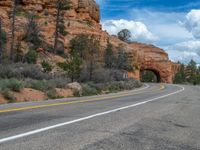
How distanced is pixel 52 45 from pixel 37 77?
3124cm

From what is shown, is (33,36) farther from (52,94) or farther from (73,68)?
→ (52,94)

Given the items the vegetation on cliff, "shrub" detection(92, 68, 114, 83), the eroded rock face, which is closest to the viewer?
"shrub" detection(92, 68, 114, 83)

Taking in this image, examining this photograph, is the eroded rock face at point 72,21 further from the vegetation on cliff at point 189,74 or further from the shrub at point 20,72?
the vegetation on cliff at point 189,74

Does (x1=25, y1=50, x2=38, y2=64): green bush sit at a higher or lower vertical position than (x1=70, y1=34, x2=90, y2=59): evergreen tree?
lower

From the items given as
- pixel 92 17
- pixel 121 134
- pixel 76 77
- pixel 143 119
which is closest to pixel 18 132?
pixel 121 134

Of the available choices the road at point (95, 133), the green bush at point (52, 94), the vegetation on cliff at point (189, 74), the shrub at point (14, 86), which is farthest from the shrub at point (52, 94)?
the vegetation on cliff at point (189, 74)

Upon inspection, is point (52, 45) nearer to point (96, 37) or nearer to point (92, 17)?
point (96, 37)

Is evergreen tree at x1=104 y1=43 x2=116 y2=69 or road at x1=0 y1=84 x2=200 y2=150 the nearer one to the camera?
road at x1=0 y1=84 x2=200 y2=150

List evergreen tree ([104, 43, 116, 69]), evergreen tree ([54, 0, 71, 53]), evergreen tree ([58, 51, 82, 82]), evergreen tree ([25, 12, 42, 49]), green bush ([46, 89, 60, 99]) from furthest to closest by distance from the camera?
evergreen tree ([104, 43, 116, 69]), evergreen tree ([54, 0, 71, 53]), evergreen tree ([25, 12, 42, 49]), evergreen tree ([58, 51, 82, 82]), green bush ([46, 89, 60, 99])

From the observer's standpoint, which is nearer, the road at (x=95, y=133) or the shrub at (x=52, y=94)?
the road at (x=95, y=133)

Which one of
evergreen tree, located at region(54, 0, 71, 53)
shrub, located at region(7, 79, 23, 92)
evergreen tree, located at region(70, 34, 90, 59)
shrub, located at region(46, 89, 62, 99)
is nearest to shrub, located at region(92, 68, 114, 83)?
evergreen tree, located at region(70, 34, 90, 59)

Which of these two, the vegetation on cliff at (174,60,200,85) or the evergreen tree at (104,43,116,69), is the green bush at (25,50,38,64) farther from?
the vegetation on cliff at (174,60,200,85)


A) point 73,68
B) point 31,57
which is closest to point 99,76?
point 73,68

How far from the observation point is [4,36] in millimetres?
50469
